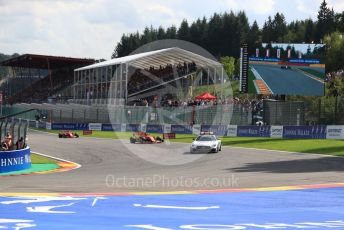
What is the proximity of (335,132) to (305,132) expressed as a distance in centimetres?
294

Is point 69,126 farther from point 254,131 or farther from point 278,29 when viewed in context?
point 278,29

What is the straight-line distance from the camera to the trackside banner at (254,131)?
43.7 m

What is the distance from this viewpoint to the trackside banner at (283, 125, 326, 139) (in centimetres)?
3806

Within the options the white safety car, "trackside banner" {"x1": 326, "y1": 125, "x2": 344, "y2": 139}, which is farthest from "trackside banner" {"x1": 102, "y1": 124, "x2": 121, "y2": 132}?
"trackside banner" {"x1": 326, "y1": 125, "x2": 344, "y2": 139}

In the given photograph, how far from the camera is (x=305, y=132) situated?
129 feet

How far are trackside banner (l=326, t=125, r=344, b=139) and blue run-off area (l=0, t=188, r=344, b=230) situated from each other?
69.4ft

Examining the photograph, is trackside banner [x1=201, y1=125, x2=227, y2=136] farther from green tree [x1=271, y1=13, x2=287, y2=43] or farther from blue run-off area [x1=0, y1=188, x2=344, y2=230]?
green tree [x1=271, y1=13, x2=287, y2=43]

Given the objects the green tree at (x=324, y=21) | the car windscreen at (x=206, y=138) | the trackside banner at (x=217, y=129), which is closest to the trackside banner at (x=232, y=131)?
the trackside banner at (x=217, y=129)

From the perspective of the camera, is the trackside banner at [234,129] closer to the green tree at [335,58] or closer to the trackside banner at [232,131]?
the trackside banner at [232,131]

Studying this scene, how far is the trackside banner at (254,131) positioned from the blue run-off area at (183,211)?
91.1 feet

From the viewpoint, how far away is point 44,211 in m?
12.6

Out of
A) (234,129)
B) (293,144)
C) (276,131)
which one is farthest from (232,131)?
(293,144)

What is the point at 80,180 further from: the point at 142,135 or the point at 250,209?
the point at 142,135

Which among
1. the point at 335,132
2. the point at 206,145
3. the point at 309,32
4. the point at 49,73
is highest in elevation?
the point at 309,32
